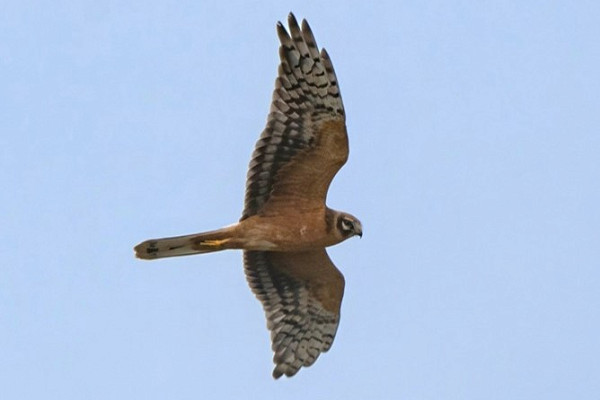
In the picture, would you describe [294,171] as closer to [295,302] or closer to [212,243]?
[212,243]

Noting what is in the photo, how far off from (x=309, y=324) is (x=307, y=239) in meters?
1.72

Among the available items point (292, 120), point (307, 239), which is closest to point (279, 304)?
point (307, 239)

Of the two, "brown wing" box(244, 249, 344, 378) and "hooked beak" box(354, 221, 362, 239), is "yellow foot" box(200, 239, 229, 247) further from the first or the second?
"hooked beak" box(354, 221, 362, 239)

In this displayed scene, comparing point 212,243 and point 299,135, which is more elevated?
point 299,135

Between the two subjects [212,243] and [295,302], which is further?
[295,302]

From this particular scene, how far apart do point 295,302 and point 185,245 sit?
2.12 metres

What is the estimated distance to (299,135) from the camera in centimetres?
1644

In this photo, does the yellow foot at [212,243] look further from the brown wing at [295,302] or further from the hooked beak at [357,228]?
the hooked beak at [357,228]

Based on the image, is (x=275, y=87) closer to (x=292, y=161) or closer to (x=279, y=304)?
(x=292, y=161)

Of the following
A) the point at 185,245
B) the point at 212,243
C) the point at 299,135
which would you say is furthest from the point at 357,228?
the point at 185,245

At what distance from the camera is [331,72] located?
53.4 ft

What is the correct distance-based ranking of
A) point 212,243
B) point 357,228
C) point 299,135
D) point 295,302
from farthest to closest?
point 295,302, point 357,228, point 212,243, point 299,135

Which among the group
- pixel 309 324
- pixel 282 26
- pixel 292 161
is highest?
pixel 282 26

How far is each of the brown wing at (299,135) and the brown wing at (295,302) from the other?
1268 mm
